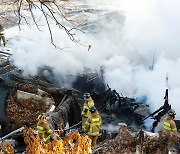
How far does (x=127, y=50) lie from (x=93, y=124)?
28.7 feet

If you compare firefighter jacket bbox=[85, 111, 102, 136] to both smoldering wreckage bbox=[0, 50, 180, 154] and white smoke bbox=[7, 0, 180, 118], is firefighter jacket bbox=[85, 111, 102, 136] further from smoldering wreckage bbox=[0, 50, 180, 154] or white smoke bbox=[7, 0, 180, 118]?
white smoke bbox=[7, 0, 180, 118]

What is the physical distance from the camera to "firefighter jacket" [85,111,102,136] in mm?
8836

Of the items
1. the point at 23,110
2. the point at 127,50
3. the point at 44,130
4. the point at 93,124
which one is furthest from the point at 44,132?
the point at 127,50

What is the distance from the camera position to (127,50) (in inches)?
675

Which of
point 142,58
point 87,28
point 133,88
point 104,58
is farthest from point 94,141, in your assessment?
point 87,28

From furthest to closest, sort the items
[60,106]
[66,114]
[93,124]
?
[60,106] → [66,114] → [93,124]

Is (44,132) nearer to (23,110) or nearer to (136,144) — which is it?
(136,144)

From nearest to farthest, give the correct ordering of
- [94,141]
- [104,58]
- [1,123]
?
[94,141]
[1,123]
[104,58]

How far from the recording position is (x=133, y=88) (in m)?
13.5

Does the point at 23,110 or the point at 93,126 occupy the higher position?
the point at 93,126

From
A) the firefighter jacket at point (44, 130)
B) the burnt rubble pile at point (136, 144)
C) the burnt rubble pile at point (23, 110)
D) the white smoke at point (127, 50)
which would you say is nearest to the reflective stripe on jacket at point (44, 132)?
the firefighter jacket at point (44, 130)

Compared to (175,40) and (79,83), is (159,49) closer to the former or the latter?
(175,40)

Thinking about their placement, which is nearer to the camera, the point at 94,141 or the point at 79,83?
the point at 94,141

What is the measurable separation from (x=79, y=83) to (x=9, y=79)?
231 centimetres
